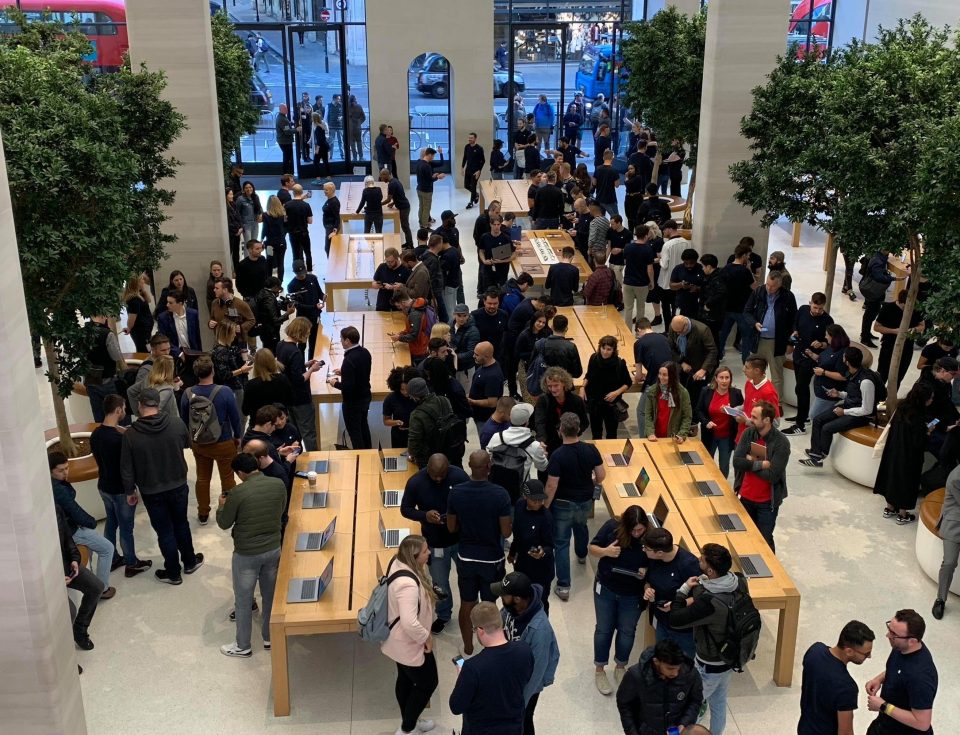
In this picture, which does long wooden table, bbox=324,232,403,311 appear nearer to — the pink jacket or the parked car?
the pink jacket

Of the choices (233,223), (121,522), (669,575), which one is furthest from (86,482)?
(233,223)

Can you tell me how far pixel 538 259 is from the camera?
13711 mm

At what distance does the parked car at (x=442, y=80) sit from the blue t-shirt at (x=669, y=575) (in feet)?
56.7

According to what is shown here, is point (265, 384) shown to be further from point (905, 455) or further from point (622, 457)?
point (905, 455)

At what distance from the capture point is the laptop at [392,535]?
291 inches

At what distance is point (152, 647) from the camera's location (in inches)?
295

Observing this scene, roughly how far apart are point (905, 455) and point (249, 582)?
5.28m

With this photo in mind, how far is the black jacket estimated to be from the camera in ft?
17.3

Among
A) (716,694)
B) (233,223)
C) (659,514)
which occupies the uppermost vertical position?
(233,223)

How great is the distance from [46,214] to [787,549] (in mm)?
6147

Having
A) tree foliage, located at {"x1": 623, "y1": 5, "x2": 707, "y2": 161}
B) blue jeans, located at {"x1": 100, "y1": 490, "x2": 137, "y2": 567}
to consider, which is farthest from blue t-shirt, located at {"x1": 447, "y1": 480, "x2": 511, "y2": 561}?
tree foliage, located at {"x1": 623, "y1": 5, "x2": 707, "y2": 161}

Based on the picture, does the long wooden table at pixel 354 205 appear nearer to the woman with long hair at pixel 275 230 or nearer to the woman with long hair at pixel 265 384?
the woman with long hair at pixel 275 230

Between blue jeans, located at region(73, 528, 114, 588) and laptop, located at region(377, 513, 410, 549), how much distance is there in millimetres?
1923

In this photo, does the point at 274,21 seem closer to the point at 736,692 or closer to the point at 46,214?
the point at 46,214
